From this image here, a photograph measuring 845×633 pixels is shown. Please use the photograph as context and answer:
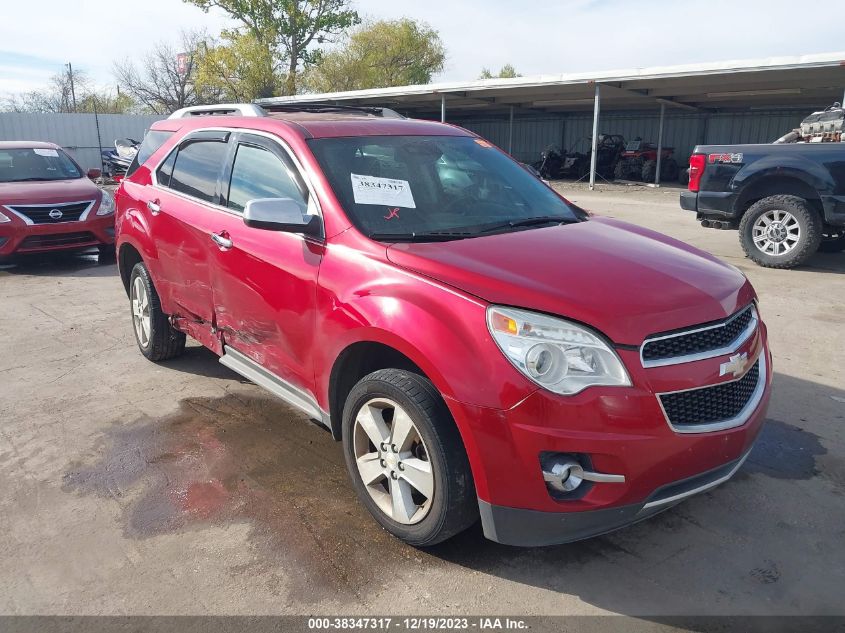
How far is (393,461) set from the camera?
9.25 feet

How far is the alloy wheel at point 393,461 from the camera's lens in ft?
8.86

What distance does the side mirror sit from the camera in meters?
3.09

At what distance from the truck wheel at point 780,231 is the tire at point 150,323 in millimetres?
6978

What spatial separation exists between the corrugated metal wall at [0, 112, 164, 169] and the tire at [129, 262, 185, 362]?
25.3 m

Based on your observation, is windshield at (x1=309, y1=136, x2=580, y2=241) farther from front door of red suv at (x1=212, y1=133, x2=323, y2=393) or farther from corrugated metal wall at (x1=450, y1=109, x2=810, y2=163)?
corrugated metal wall at (x1=450, y1=109, x2=810, y2=163)

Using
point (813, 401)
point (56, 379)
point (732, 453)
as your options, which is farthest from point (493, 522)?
point (56, 379)

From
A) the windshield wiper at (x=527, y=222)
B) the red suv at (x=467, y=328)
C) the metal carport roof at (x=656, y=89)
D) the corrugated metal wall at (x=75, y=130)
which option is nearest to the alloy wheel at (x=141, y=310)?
the red suv at (x=467, y=328)

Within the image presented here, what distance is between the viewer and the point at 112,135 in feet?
97.3

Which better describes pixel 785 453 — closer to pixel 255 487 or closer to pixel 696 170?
pixel 255 487

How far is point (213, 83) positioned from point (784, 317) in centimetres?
4328

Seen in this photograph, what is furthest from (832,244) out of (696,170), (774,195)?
(696,170)

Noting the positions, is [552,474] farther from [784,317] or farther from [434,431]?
[784,317]

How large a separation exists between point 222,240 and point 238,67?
4354 centimetres

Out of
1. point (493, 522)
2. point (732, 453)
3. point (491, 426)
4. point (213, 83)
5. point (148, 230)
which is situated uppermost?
point (213, 83)
